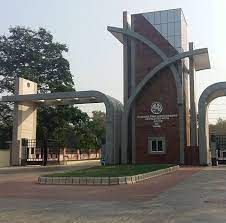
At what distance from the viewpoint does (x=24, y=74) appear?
44969 mm

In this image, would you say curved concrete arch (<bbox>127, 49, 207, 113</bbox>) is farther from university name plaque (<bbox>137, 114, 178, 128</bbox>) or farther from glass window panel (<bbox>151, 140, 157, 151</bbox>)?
glass window panel (<bbox>151, 140, 157, 151</bbox>)

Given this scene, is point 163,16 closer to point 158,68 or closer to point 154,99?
point 158,68

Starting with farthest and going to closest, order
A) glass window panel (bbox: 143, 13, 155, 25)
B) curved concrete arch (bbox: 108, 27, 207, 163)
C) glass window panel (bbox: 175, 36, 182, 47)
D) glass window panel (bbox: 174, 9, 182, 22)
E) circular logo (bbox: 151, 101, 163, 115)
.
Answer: glass window panel (bbox: 143, 13, 155, 25) → glass window panel (bbox: 174, 9, 182, 22) → glass window panel (bbox: 175, 36, 182, 47) → circular logo (bbox: 151, 101, 163, 115) → curved concrete arch (bbox: 108, 27, 207, 163)

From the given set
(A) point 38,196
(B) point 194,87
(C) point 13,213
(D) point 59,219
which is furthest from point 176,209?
(B) point 194,87

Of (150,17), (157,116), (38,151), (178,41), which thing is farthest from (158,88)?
(38,151)

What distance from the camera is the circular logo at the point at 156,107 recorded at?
113 feet

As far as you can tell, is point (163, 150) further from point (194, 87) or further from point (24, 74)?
point (24, 74)

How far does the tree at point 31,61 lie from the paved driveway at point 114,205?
34.6 m

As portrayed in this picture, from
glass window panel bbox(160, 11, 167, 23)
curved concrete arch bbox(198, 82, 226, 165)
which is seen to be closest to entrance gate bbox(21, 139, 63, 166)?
curved concrete arch bbox(198, 82, 226, 165)

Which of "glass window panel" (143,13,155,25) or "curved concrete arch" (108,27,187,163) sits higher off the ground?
"glass window panel" (143,13,155,25)

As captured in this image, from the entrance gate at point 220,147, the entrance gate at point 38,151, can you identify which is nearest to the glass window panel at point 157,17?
the entrance gate at point 220,147

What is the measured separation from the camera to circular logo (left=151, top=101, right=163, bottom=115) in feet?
113

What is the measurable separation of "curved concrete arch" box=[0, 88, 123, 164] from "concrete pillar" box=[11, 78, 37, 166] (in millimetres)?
920

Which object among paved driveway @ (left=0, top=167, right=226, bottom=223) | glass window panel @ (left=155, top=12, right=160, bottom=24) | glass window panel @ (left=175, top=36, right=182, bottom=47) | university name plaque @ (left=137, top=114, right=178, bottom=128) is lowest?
paved driveway @ (left=0, top=167, right=226, bottom=223)
